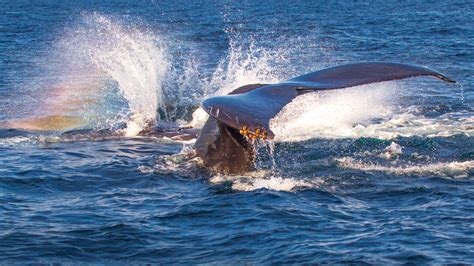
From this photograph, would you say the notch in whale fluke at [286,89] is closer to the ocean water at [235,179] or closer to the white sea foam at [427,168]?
the ocean water at [235,179]

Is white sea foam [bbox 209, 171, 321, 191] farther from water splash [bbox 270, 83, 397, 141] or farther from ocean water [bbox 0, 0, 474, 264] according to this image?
water splash [bbox 270, 83, 397, 141]

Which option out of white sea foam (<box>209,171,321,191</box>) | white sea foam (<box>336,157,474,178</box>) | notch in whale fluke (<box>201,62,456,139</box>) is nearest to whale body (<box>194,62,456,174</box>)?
notch in whale fluke (<box>201,62,456,139</box>)

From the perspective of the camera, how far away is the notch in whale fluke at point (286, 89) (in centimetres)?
896

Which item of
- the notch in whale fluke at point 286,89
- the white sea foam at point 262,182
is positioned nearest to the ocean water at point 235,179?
the white sea foam at point 262,182

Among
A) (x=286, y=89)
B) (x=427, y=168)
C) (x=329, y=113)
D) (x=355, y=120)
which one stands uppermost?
(x=286, y=89)

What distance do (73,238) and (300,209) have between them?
2845mm

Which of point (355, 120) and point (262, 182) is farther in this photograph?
point (355, 120)

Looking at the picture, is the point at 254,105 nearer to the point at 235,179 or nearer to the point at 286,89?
the point at 286,89

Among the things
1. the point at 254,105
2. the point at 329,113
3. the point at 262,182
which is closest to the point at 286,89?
the point at 254,105

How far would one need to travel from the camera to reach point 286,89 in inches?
411

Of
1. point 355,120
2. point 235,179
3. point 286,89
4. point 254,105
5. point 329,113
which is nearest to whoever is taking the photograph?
point 254,105

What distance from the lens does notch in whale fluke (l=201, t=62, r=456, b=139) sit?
8961 mm

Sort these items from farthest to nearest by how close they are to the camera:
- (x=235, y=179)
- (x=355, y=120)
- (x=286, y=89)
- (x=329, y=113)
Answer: (x=329, y=113) → (x=355, y=120) → (x=235, y=179) → (x=286, y=89)

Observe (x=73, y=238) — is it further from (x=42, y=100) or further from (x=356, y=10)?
(x=356, y=10)
